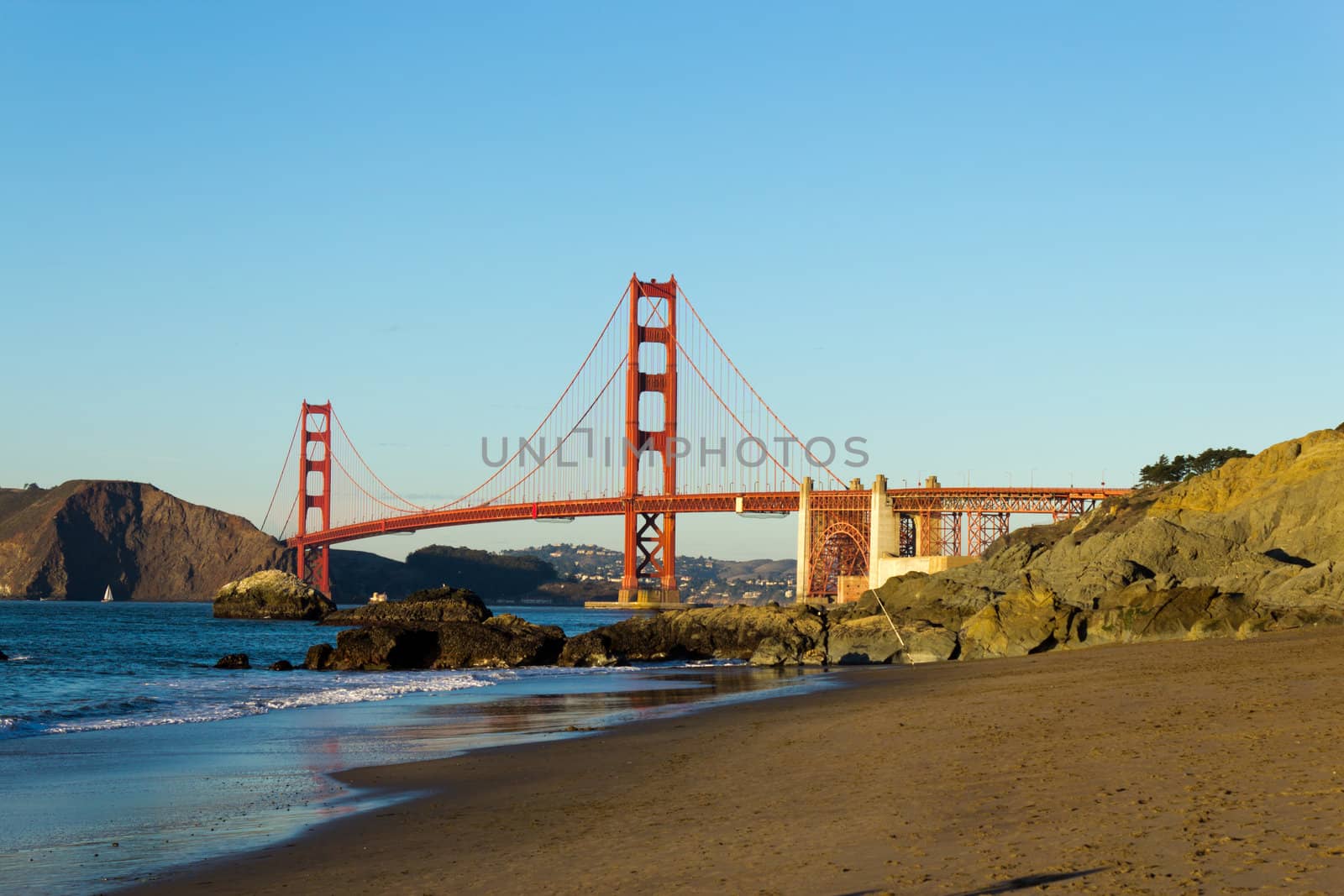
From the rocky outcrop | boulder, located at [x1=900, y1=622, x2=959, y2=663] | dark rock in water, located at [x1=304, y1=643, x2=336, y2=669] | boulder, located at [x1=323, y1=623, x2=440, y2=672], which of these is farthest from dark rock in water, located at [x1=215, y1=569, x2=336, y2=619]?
boulder, located at [x1=900, y1=622, x2=959, y2=663]

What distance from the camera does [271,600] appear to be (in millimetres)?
84938

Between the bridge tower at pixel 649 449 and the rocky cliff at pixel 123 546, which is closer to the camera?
the bridge tower at pixel 649 449

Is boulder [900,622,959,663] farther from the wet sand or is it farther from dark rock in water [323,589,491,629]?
dark rock in water [323,589,491,629]

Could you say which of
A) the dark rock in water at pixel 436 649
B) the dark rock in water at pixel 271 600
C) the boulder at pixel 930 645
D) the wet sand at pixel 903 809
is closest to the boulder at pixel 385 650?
the dark rock in water at pixel 436 649

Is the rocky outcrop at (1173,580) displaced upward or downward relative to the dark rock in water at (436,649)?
upward

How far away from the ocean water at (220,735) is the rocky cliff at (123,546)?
11711cm

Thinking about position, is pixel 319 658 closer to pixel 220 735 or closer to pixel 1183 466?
pixel 220 735

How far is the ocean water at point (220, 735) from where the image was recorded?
860 centimetres

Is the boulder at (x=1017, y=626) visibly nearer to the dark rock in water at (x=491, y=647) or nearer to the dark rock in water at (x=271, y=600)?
the dark rock in water at (x=491, y=647)

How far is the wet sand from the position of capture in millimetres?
6367

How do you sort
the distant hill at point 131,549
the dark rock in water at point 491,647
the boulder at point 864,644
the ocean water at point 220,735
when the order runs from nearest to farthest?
the ocean water at point 220,735
the boulder at point 864,644
the dark rock in water at point 491,647
the distant hill at point 131,549

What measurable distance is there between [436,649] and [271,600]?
188ft

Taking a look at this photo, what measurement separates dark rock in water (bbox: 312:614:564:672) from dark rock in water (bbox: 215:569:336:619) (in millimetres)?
52971

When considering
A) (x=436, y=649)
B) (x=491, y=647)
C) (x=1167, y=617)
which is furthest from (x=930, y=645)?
(x=436, y=649)
